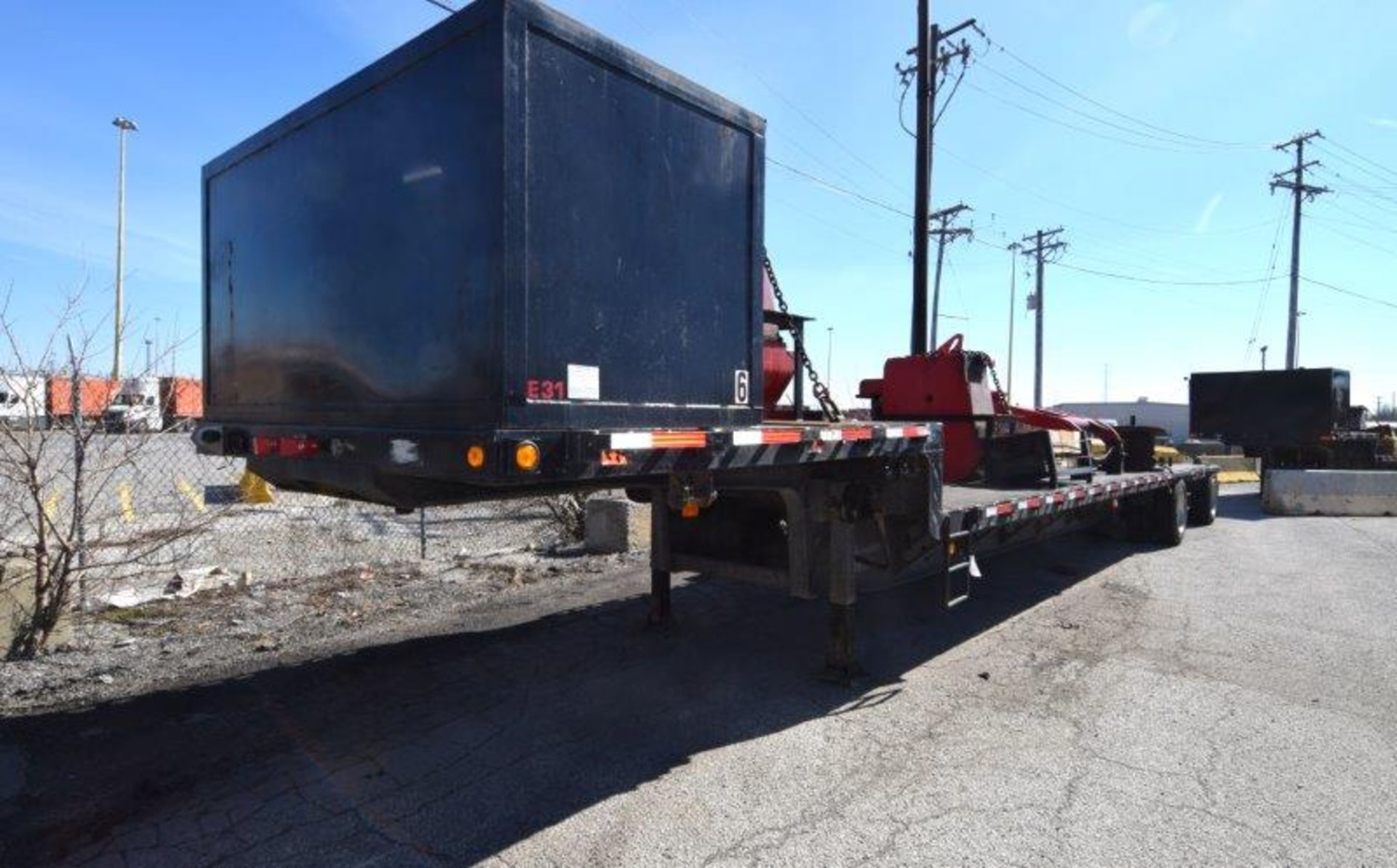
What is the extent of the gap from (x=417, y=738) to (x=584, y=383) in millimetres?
2200

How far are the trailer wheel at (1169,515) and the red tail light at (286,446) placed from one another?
33.5 ft

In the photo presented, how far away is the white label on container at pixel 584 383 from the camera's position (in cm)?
333

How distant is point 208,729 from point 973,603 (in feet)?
19.3

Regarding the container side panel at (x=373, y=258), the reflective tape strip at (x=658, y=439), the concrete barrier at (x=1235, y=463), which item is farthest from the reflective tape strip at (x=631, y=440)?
the concrete barrier at (x=1235, y=463)

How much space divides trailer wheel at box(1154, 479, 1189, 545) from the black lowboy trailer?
7051 millimetres

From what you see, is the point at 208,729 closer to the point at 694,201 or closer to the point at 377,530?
the point at 694,201

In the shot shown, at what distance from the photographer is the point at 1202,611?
7.17m

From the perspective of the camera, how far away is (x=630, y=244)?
11.8 feet

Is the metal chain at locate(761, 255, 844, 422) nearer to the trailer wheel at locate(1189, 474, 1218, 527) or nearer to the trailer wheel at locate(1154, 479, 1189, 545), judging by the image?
the trailer wheel at locate(1154, 479, 1189, 545)

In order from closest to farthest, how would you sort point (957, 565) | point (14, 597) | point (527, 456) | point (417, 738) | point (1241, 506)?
point (527, 456), point (417, 738), point (14, 597), point (957, 565), point (1241, 506)

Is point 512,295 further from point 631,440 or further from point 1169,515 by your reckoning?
point 1169,515

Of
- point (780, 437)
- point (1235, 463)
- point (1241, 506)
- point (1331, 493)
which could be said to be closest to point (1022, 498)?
point (780, 437)

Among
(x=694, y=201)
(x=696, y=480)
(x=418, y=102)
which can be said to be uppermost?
(x=418, y=102)

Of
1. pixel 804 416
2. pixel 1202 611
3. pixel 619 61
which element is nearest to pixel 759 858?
pixel 619 61
